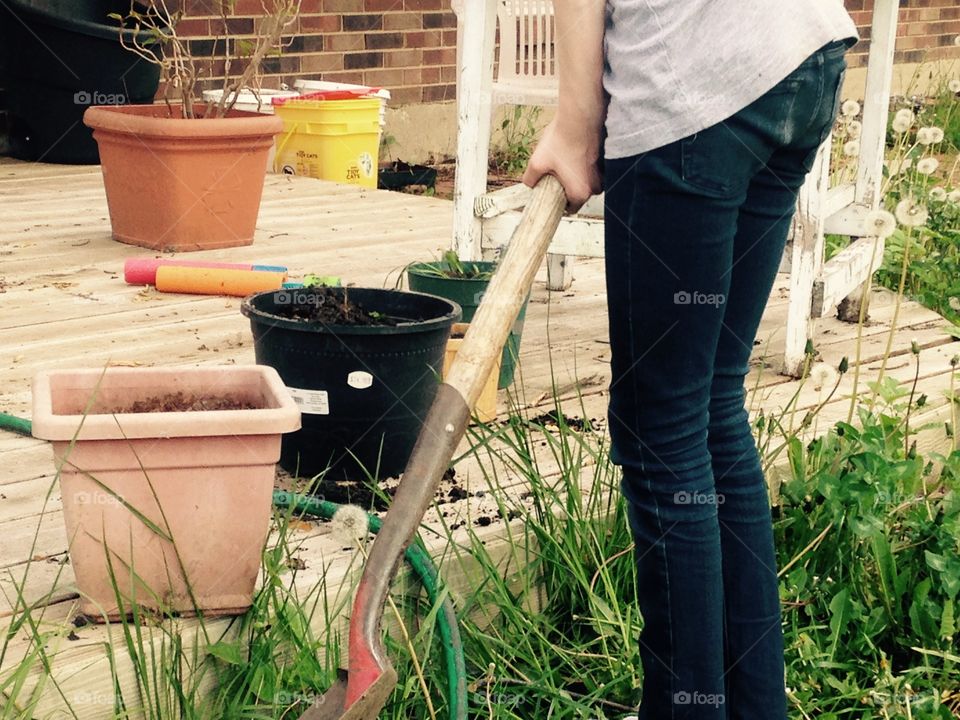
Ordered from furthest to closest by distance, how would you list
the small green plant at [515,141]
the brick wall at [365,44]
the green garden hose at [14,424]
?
the small green plant at [515,141]
the brick wall at [365,44]
the green garden hose at [14,424]

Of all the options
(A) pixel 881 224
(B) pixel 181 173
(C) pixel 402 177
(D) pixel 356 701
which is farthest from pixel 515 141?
(D) pixel 356 701

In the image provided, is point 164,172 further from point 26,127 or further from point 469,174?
point 26,127

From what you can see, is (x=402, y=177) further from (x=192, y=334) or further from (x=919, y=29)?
(x=919, y=29)

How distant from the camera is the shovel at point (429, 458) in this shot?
1.40 m

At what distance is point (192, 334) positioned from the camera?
3109 mm

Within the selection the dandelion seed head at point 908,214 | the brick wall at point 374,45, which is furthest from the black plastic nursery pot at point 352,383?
the brick wall at point 374,45

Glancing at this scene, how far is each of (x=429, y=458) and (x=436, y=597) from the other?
0.46 meters

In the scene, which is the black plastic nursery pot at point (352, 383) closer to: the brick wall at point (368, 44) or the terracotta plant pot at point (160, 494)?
the terracotta plant pot at point (160, 494)

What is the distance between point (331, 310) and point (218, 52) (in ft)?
12.3

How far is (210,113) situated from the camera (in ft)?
13.2

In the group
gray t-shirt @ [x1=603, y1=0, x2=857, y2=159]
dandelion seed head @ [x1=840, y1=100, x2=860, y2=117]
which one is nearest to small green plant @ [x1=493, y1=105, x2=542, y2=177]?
dandelion seed head @ [x1=840, y1=100, x2=860, y2=117]

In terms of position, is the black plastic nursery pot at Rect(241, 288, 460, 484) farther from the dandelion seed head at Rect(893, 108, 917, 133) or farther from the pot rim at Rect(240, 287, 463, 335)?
the dandelion seed head at Rect(893, 108, 917, 133)

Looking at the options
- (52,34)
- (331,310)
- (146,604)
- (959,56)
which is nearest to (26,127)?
(52,34)

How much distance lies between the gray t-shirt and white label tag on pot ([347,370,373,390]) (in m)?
0.93
